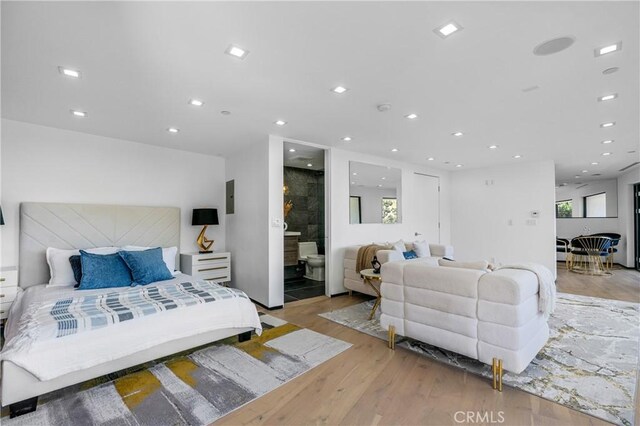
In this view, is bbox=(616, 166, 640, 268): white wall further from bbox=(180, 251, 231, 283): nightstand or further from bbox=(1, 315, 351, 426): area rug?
bbox=(180, 251, 231, 283): nightstand

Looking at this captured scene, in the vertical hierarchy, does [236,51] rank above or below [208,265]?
above

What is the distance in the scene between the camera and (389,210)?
6.15 meters

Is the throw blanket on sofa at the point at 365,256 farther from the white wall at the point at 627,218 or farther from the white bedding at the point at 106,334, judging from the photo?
the white wall at the point at 627,218

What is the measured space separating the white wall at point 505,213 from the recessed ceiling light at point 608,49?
4.85 metres

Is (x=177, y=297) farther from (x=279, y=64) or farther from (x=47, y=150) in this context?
(x=47, y=150)

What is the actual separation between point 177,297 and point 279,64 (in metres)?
2.41

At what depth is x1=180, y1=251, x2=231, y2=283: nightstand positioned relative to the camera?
4840mm

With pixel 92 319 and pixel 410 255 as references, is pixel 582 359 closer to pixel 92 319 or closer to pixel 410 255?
pixel 410 255

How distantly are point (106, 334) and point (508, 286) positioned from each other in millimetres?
3103

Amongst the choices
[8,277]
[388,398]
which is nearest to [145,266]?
[8,277]

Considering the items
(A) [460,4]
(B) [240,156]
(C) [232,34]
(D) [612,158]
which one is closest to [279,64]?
(C) [232,34]

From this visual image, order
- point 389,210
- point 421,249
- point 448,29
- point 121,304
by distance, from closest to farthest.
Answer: point 448,29, point 121,304, point 421,249, point 389,210

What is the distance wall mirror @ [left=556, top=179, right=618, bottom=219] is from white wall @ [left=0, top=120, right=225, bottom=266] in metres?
10.9

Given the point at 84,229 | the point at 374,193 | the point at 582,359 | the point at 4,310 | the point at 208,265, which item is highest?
the point at 374,193
